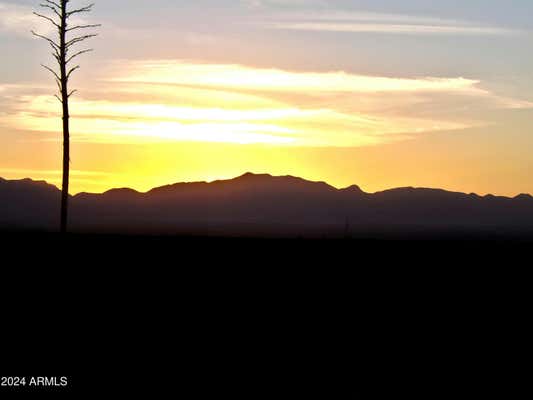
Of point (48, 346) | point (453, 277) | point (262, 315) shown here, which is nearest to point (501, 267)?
point (453, 277)

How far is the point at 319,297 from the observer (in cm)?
1884

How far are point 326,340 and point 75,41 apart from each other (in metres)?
21.3

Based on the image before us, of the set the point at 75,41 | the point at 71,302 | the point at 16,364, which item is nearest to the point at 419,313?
the point at 71,302

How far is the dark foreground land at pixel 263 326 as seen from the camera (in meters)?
11.7

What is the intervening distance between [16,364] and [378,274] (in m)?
12.4

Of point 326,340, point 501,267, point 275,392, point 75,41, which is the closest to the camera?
point 275,392

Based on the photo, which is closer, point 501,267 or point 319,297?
point 319,297

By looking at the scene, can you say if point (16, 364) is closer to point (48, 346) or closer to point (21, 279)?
point (48, 346)

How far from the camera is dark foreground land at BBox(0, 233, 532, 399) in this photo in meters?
11.7

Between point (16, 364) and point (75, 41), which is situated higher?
point (75, 41)

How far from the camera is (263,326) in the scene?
15.2 metres

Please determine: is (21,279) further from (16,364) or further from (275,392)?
(275,392)

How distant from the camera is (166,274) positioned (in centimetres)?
2172

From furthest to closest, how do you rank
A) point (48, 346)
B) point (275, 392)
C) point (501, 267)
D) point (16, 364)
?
point (501, 267) → point (48, 346) → point (16, 364) → point (275, 392)
